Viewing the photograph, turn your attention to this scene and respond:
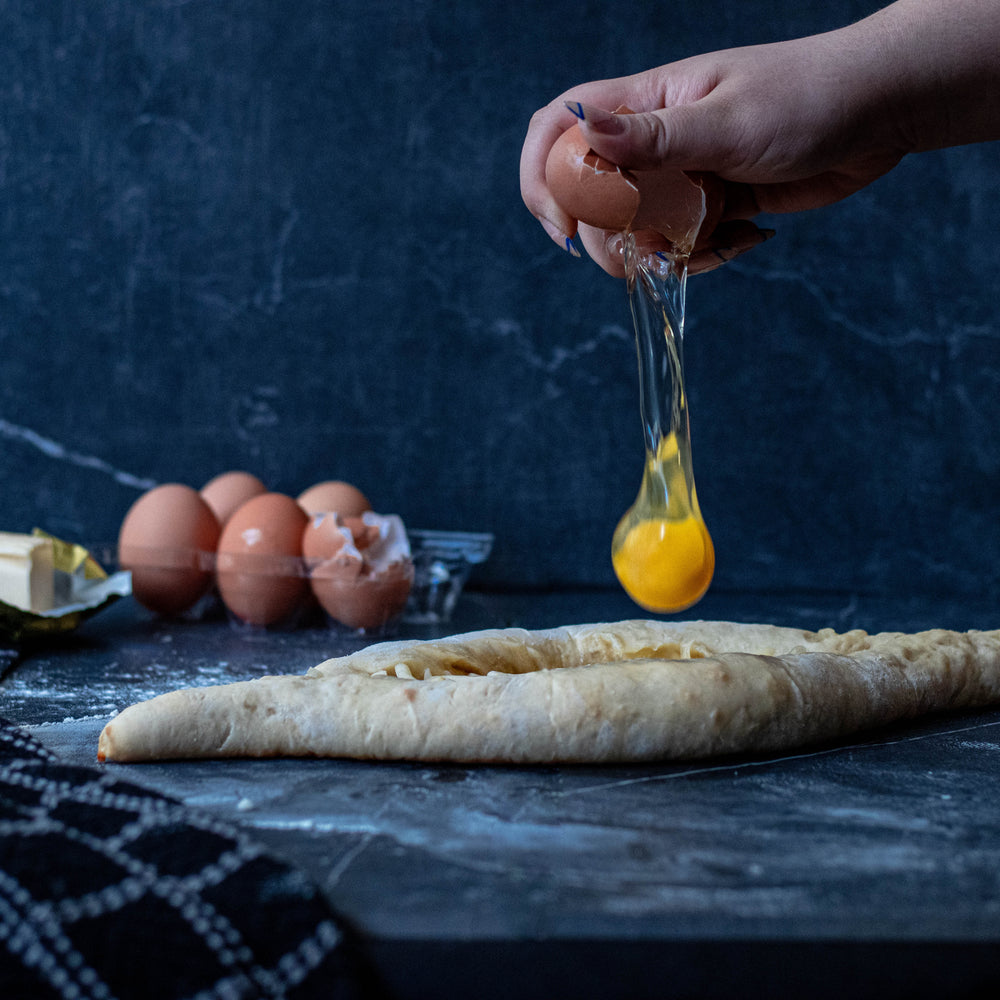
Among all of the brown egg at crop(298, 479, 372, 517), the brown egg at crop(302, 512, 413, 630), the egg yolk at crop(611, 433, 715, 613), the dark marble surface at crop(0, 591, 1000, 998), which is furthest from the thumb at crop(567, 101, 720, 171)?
the brown egg at crop(298, 479, 372, 517)

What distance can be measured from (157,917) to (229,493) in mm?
1543

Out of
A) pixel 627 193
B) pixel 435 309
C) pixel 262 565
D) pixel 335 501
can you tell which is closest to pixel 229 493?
pixel 335 501

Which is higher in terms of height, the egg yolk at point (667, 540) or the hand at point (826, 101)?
the hand at point (826, 101)

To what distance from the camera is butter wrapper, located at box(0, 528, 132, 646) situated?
5.49ft

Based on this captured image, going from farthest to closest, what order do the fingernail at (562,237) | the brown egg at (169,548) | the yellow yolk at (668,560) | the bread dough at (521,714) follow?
the brown egg at (169,548), the fingernail at (562,237), the yellow yolk at (668,560), the bread dough at (521,714)

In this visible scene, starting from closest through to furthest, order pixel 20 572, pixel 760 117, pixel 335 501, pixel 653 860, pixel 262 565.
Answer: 1. pixel 653 860
2. pixel 760 117
3. pixel 20 572
4. pixel 262 565
5. pixel 335 501

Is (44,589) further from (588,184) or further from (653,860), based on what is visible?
(653,860)

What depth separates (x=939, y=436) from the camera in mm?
2426

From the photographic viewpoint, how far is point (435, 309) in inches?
97.1

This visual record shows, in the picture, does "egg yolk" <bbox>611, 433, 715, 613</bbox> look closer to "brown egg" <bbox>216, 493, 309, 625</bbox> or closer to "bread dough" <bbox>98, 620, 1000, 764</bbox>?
"bread dough" <bbox>98, 620, 1000, 764</bbox>

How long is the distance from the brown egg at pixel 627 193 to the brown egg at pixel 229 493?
1.16 meters

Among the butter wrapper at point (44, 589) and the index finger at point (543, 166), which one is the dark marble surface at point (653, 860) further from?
the index finger at point (543, 166)

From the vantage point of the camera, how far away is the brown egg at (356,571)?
5.94 ft

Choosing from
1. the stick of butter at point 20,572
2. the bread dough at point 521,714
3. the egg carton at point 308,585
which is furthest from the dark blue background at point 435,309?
the bread dough at point 521,714
